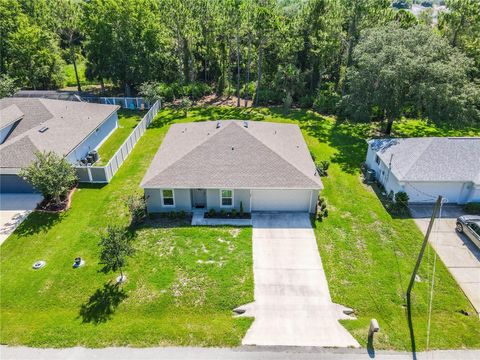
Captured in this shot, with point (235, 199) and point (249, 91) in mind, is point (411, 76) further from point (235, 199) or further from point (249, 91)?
point (249, 91)

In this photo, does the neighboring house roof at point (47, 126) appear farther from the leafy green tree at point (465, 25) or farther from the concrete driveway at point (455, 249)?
the leafy green tree at point (465, 25)

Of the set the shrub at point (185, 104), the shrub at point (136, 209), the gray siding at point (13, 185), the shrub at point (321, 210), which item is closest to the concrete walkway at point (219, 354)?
the shrub at point (136, 209)

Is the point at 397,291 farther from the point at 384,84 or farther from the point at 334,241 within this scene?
the point at 384,84

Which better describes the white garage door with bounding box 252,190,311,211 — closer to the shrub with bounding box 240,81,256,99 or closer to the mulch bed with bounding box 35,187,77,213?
the mulch bed with bounding box 35,187,77,213

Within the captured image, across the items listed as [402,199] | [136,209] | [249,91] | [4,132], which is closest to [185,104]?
[249,91]

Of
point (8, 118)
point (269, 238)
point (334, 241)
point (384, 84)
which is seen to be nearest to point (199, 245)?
point (269, 238)

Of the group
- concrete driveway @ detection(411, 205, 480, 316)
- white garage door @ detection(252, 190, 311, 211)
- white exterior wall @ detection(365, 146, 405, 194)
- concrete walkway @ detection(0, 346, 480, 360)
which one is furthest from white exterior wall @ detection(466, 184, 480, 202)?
concrete walkway @ detection(0, 346, 480, 360)
